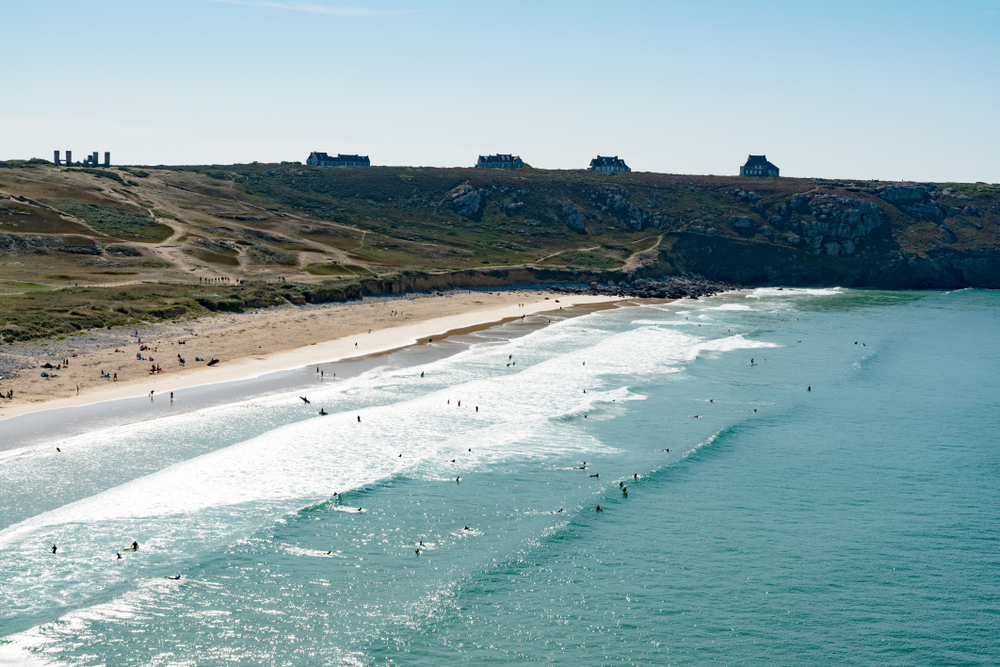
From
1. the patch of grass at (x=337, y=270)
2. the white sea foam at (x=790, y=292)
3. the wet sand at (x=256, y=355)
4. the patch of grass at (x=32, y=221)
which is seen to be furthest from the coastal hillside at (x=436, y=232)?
the wet sand at (x=256, y=355)

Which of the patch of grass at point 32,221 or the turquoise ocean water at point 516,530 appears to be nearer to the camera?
the turquoise ocean water at point 516,530

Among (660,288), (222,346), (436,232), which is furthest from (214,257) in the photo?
(660,288)

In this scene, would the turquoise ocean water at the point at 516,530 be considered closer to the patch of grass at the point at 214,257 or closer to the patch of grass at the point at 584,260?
the patch of grass at the point at 214,257

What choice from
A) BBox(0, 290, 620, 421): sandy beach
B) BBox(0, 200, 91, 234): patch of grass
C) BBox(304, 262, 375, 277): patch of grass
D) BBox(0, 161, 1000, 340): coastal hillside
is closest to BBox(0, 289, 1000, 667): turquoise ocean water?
BBox(0, 290, 620, 421): sandy beach

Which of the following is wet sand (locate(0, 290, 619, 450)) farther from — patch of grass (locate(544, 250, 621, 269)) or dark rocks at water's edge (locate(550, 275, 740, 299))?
patch of grass (locate(544, 250, 621, 269))

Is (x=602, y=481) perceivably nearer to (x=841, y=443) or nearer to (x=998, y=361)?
→ (x=841, y=443)

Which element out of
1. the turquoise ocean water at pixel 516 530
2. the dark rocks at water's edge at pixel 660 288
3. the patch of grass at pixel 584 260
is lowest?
the turquoise ocean water at pixel 516 530
